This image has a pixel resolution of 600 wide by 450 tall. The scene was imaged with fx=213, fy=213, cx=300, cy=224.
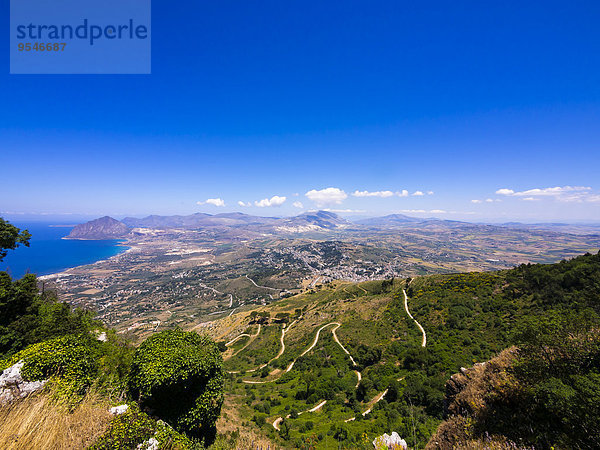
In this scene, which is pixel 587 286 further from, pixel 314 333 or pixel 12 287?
pixel 12 287

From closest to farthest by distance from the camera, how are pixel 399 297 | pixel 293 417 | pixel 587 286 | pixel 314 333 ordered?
pixel 293 417, pixel 587 286, pixel 314 333, pixel 399 297

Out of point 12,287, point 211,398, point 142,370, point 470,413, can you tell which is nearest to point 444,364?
point 470,413

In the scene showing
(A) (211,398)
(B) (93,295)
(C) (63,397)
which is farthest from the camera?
(B) (93,295)

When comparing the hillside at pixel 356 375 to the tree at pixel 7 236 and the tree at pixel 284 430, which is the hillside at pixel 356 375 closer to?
the tree at pixel 284 430

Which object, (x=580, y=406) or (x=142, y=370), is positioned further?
(x=142, y=370)

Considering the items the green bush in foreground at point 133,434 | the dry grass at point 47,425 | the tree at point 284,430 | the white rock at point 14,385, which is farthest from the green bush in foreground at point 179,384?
the tree at point 284,430

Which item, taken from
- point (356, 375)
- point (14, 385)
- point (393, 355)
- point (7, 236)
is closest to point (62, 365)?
point (14, 385)
